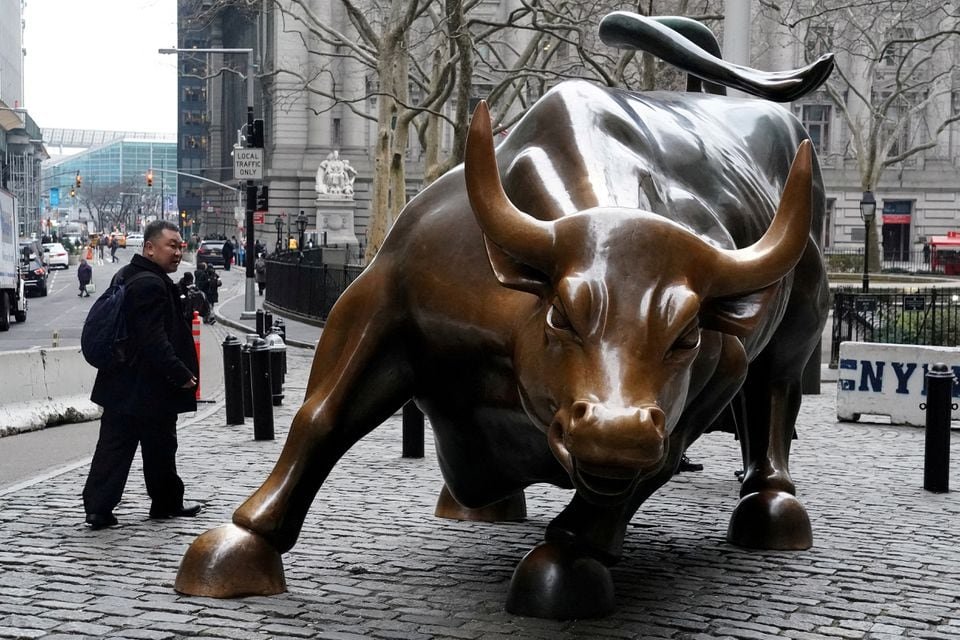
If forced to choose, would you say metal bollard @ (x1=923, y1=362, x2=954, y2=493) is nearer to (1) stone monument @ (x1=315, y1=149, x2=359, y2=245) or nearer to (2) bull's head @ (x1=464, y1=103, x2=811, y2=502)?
(2) bull's head @ (x1=464, y1=103, x2=811, y2=502)

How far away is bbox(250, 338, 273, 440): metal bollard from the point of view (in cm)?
1165

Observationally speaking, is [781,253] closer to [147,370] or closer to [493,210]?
[493,210]

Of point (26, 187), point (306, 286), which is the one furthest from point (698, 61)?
point (26, 187)

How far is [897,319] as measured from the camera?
2006 cm

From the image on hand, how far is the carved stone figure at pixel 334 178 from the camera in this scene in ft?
191

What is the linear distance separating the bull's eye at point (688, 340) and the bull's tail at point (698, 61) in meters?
3.72

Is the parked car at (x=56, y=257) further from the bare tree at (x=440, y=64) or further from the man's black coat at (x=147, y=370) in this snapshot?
the man's black coat at (x=147, y=370)

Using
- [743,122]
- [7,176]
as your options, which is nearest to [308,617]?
[743,122]

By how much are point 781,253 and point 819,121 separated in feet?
216

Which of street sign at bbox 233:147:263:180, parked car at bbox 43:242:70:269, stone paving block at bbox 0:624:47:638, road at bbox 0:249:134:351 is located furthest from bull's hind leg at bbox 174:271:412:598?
parked car at bbox 43:242:70:269

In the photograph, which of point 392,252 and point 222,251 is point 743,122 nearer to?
point 392,252

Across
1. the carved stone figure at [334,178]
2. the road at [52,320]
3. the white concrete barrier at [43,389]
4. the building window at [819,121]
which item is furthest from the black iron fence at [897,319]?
the building window at [819,121]

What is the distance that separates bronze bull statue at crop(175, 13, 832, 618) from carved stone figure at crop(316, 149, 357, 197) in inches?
2033

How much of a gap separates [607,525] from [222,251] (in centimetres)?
6353
